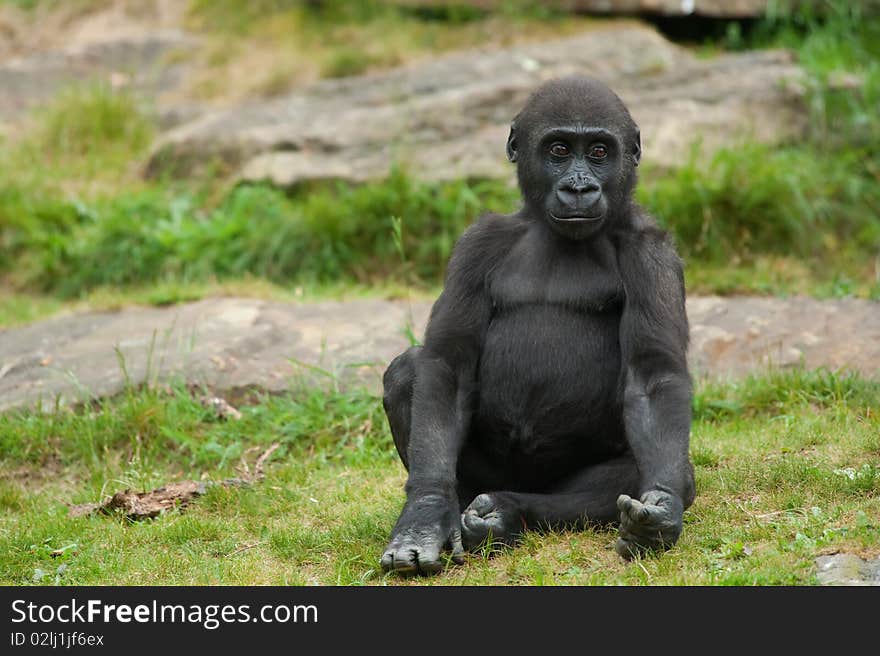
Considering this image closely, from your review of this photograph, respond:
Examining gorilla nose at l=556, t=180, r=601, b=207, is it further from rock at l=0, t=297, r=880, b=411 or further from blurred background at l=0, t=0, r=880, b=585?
rock at l=0, t=297, r=880, b=411

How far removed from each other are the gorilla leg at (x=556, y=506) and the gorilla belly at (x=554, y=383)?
0.15m

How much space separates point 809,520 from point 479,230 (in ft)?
5.49

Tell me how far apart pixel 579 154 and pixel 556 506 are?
1.30m

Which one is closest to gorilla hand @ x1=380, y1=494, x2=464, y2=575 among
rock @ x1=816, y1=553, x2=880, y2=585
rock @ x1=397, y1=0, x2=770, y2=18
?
rock @ x1=816, y1=553, x2=880, y2=585

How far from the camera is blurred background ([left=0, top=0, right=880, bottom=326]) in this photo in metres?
8.77

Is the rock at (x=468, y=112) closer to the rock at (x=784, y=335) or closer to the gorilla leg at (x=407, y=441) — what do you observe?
the rock at (x=784, y=335)

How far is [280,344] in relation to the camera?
7.37 meters

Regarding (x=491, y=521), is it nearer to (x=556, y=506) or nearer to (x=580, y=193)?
(x=556, y=506)

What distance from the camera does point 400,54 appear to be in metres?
11.6

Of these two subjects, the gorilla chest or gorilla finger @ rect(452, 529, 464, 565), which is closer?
gorilla finger @ rect(452, 529, 464, 565)

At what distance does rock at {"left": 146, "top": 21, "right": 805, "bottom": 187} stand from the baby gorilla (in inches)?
170

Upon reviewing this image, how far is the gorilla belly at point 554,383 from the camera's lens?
16.1ft

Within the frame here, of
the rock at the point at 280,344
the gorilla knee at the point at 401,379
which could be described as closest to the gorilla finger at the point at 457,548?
the gorilla knee at the point at 401,379

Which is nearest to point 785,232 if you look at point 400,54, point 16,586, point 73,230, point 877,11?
point 877,11
